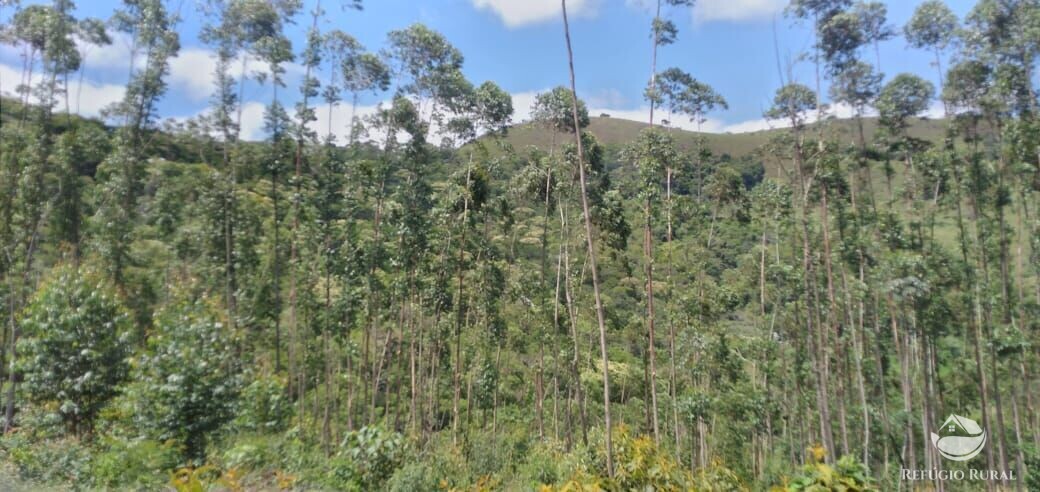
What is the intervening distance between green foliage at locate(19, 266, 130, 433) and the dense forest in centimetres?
6

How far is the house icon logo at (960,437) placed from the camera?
7324 mm

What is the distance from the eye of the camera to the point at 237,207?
2053cm

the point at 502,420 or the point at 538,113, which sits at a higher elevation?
the point at 538,113

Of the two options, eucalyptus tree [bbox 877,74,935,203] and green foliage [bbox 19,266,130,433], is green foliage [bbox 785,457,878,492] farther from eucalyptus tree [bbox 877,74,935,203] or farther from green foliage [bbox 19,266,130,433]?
eucalyptus tree [bbox 877,74,935,203]

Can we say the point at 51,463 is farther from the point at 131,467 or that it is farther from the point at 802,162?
the point at 802,162

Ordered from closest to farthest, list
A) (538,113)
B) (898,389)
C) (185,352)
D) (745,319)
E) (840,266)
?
(185,352), (538,113), (840,266), (745,319), (898,389)

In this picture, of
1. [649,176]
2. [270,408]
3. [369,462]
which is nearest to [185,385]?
[369,462]

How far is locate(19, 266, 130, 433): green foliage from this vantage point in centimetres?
1008

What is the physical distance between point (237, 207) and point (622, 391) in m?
18.5

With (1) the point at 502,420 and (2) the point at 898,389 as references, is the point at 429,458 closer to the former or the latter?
(1) the point at 502,420

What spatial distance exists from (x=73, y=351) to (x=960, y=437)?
1778 centimetres

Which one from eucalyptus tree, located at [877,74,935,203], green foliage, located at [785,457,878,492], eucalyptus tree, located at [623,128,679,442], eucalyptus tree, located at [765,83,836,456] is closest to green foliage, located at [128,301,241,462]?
eucalyptus tree, located at [623,128,679,442]

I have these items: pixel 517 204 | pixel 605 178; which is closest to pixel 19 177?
pixel 517 204

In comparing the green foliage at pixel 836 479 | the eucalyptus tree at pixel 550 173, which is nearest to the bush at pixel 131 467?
the green foliage at pixel 836 479
